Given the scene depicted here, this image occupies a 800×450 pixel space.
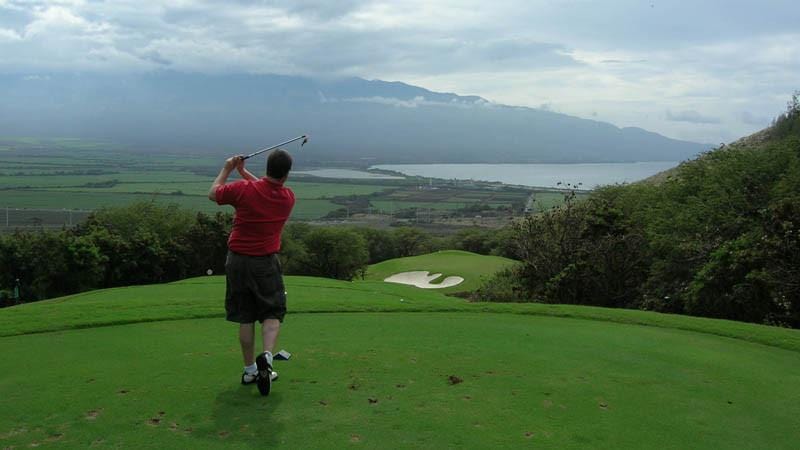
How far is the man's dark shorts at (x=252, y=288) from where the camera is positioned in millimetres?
5414

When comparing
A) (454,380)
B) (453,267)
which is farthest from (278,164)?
(453,267)

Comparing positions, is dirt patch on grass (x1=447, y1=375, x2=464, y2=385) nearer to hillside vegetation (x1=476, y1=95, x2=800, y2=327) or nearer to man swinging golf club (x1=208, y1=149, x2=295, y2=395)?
man swinging golf club (x1=208, y1=149, x2=295, y2=395)

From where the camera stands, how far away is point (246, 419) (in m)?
4.45

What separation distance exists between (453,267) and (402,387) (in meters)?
42.6

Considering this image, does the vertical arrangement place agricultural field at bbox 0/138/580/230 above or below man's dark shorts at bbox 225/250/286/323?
below

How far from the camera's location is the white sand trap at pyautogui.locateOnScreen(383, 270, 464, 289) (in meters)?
42.5

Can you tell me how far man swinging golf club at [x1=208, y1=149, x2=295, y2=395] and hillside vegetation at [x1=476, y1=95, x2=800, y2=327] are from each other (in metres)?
14.1

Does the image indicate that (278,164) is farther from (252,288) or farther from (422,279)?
(422,279)

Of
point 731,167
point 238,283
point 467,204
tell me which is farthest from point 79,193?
point 238,283

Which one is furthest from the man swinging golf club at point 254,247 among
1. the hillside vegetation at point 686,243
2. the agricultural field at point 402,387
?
the hillside vegetation at point 686,243

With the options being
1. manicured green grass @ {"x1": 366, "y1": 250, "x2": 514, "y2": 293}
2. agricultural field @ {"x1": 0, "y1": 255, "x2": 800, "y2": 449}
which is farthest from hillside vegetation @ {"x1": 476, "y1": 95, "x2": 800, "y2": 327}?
manicured green grass @ {"x1": 366, "y1": 250, "x2": 514, "y2": 293}

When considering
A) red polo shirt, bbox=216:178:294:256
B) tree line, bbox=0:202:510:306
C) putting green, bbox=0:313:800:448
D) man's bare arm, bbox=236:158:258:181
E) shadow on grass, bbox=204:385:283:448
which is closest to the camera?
shadow on grass, bbox=204:385:283:448

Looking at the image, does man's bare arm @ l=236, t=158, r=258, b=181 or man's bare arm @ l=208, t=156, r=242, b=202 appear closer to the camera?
man's bare arm @ l=208, t=156, r=242, b=202

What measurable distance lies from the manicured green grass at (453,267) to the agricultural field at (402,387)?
1252 inches
